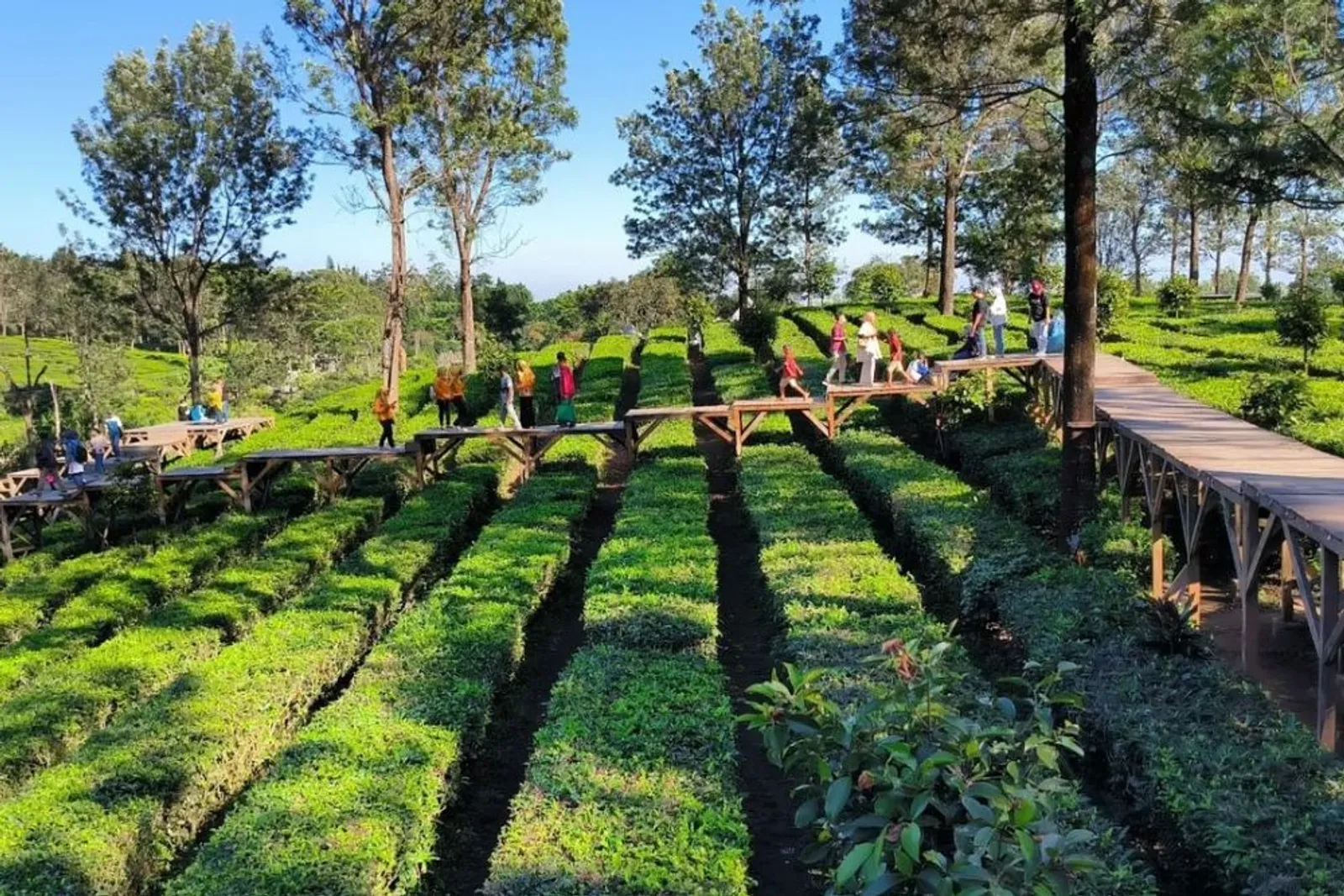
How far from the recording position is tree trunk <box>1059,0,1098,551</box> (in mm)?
8836

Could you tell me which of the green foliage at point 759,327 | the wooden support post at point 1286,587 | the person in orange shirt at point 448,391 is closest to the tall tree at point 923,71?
the wooden support post at point 1286,587

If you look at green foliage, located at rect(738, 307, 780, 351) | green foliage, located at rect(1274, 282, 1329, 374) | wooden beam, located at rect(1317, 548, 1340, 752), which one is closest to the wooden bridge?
wooden beam, located at rect(1317, 548, 1340, 752)

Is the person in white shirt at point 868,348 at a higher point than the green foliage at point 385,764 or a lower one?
higher

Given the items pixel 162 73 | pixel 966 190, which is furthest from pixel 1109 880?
pixel 966 190

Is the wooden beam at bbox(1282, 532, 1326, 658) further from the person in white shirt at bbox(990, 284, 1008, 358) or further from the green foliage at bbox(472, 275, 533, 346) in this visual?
the green foliage at bbox(472, 275, 533, 346)

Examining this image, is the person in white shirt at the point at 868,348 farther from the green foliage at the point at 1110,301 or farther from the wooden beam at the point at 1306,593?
the wooden beam at the point at 1306,593

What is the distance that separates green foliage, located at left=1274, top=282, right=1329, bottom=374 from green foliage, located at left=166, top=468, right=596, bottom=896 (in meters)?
15.5

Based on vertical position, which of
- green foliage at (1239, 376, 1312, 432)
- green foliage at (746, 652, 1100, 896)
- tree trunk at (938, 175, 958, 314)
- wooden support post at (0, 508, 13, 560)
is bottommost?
wooden support post at (0, 508, 13, 560)

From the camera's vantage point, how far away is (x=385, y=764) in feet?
20.9

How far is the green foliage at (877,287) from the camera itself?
34.2 m

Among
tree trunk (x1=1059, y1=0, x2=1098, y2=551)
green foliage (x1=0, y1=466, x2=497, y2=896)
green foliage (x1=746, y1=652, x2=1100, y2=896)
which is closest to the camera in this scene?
green foliage (x1=746, y1=652, x2=1100, y2=896)

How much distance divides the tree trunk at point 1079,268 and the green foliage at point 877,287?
22.9 metres

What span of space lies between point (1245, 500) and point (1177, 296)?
24500mm

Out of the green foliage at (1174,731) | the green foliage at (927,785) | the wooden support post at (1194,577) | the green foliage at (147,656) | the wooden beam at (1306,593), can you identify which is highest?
the green foliage at (927,785)
